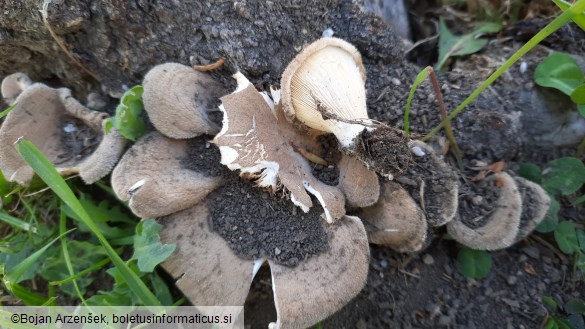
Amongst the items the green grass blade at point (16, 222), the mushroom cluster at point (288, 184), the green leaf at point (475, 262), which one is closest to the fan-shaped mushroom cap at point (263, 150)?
the mushroom cluster at point (288, 184)

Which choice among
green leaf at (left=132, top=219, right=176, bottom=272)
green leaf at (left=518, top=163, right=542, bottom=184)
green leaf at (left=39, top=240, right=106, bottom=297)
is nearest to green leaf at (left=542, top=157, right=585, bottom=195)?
green leaf at (left=518, top=163, right=542, bottom=184)

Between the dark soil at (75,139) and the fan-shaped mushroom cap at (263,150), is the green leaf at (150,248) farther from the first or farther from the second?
the dark soil at (75,139)

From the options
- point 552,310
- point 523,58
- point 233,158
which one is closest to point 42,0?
point 233,158

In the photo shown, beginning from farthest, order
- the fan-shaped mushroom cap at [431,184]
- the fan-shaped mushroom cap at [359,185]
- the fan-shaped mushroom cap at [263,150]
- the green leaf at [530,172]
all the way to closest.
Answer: the green leaf at [530,172], the fan-shaped mushroom cap at [431,184], the fan-shaped mushroom cap at [359,185], the fan-shaped mushroom cap at [263,150]

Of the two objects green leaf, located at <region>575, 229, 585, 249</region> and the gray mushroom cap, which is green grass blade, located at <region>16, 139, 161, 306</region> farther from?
green leaf, located at <region>575, 229, 585, 249</region>

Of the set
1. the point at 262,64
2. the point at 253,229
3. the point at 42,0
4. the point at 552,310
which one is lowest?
the point at 552,310

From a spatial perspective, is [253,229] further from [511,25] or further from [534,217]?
[511,25]

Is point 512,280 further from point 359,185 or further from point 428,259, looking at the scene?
point 359,185
